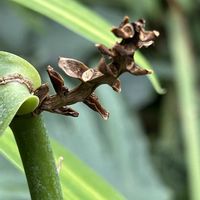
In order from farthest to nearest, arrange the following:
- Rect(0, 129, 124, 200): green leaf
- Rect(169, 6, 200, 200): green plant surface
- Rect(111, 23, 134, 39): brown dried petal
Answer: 1. Rect(169, 6, 200, 200): green plant surface
2. Rect(0, 129, 124, 200): green leaf
3. Rect(111, 23, 134, 39): brown dried petal

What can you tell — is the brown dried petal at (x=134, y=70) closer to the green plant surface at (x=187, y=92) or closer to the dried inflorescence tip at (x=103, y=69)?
the dried inflorescence tip at (x=103, y=69)

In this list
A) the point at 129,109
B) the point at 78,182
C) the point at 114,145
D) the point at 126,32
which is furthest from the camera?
the point at 129,109

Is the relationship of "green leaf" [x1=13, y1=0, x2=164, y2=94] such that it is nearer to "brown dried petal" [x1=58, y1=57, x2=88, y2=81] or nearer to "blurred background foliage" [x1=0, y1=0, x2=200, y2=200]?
"brown dried petal" [x1=58, y1=57, x2=88, y2=81]

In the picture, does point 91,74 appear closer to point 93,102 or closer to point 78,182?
point 93,102

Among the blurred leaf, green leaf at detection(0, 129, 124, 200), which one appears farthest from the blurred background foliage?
green leaf at detection(0, 129, 124, 200)

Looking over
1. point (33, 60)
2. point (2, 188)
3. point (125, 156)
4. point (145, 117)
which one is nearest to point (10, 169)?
point (2, 188)

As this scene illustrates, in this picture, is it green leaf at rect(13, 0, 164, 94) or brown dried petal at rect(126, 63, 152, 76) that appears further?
green leaf at rect(13, 0, 164, 94)

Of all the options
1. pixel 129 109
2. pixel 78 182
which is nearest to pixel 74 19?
pixel 78 182

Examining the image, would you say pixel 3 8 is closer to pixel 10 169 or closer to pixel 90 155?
pixel 90 155
